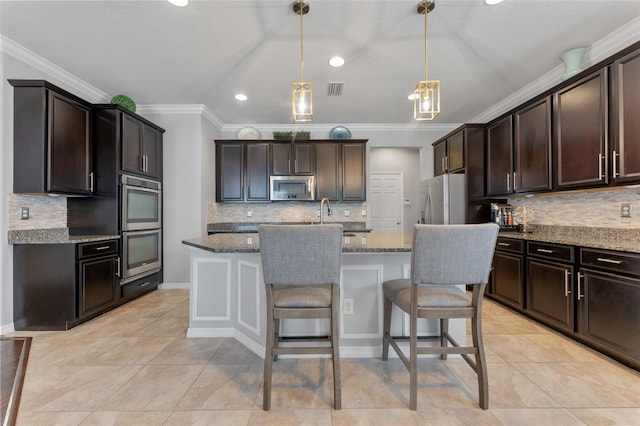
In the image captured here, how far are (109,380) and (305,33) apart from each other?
118 inches

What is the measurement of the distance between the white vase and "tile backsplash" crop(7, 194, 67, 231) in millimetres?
5340

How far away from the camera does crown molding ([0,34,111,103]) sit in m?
2.59

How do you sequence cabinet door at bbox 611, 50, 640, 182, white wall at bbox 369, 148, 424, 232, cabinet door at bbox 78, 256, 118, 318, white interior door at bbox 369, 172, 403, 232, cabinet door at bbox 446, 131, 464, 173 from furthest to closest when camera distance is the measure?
white wall at bbox 369, 148, 424, 232 → white interior door at bbox 369, 172, 403, 232 → cabinet door at bbox 446, 131, 464, 173 → cabinet door at bbox 78, 256, 118, 318 → cabinet door at bbox 611, 50, 640, 182

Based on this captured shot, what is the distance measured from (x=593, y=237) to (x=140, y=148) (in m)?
5.10

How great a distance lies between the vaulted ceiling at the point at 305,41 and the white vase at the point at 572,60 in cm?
7

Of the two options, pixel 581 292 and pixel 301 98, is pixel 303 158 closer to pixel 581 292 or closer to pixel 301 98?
pixel 301 98

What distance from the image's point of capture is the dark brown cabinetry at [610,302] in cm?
193

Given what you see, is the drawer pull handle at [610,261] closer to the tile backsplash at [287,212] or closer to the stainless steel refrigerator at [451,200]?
the stainless steel refrigerator at [451,200]

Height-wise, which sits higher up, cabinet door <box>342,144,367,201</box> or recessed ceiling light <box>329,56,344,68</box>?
recessed ceiling light <box>329,56,344,68</box>

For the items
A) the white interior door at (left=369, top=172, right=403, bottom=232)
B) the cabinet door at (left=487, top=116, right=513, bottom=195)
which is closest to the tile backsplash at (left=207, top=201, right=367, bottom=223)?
the white interior door at (left=369, top=172, right=403, bottom=232)

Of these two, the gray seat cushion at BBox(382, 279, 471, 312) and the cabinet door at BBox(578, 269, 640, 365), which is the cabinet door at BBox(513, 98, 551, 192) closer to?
the cabinet door at BBox(578, 269, 640, 365)

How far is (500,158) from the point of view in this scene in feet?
11.7

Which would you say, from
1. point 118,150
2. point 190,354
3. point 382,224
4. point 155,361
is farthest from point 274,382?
point 382,224

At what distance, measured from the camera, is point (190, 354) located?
7.20 feet
